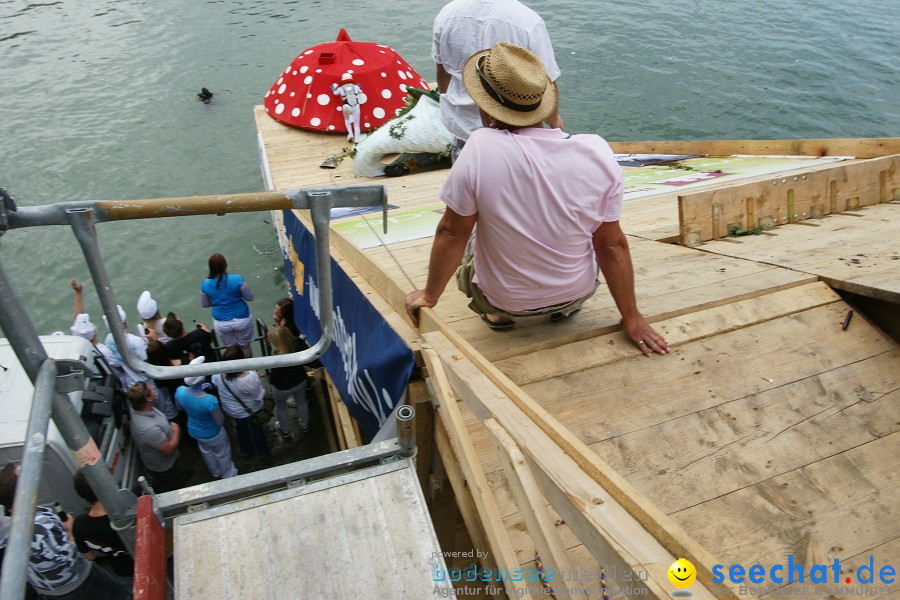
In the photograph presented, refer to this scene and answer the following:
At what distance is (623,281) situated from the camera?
8.68 feet

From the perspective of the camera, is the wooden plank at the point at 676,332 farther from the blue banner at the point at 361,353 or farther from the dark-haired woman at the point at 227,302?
the dark-haired woman at the point at 227,302

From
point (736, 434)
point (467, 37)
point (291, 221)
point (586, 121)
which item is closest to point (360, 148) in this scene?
point (291, 221)

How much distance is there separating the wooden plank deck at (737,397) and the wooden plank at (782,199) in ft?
1.38

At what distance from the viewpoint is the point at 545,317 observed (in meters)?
3.13

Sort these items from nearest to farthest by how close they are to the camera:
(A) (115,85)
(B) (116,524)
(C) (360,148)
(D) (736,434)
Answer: (B) (116,524), (D) (736,434), (C) (360,148), (A) (115,85)

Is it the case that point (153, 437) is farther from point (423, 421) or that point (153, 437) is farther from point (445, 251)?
point (445, 251)

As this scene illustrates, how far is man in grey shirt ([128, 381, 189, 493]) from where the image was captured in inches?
182

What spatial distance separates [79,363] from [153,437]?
3468mm

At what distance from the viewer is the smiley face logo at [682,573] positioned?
3.93 feet

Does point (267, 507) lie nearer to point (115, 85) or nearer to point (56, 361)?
point (56, 361)

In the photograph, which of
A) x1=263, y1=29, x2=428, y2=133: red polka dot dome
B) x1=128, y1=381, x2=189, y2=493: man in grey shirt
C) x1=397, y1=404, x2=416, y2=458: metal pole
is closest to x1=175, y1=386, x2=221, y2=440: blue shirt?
x1=128, y1=381, x2=189, y2=493: man in grey shirt

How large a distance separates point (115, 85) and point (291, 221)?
38.5 ft

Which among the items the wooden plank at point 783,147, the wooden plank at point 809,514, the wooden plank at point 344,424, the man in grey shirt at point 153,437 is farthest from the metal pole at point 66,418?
the wooden plank at point 783,147

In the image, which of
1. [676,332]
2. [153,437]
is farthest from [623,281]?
[153,437]
